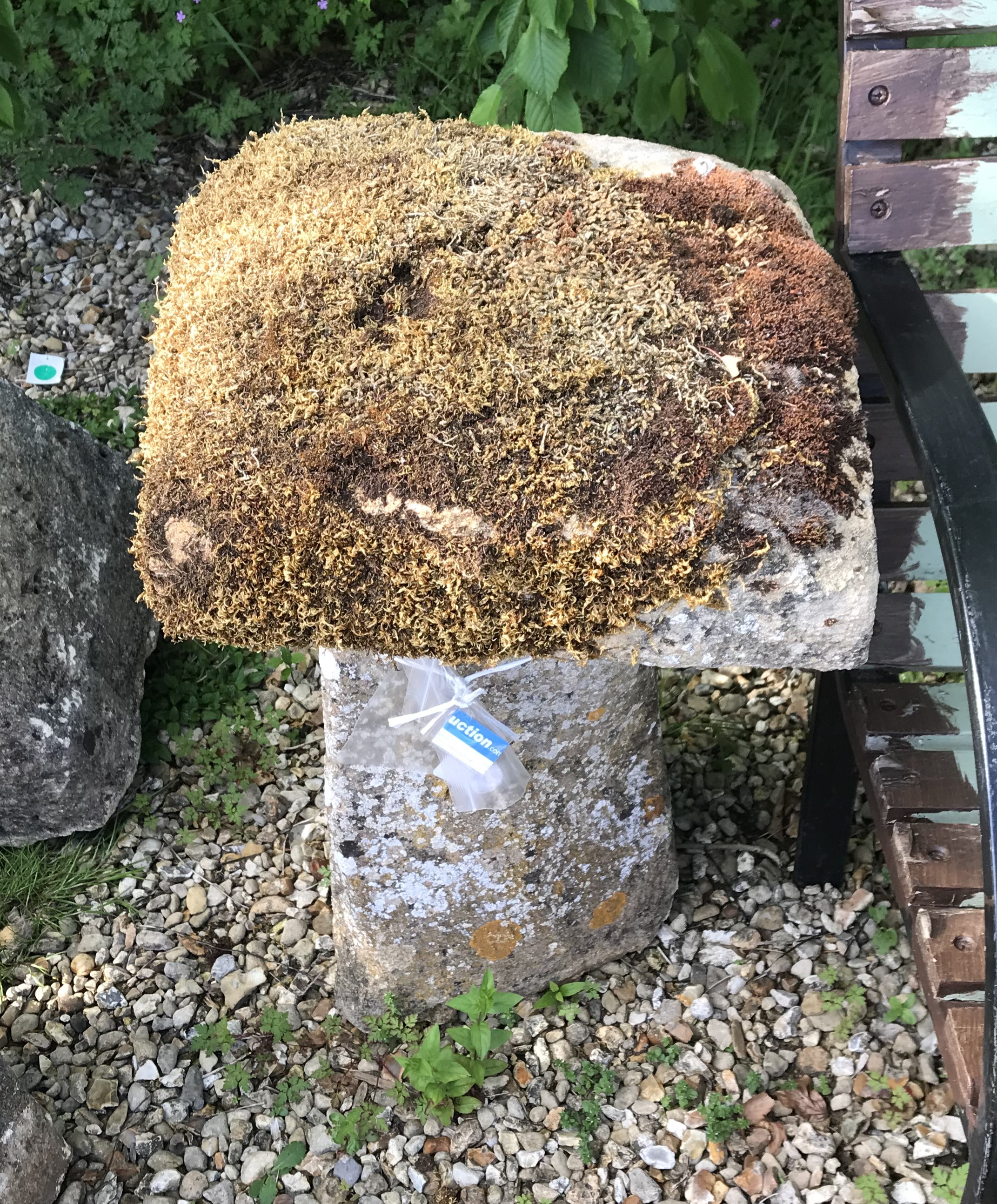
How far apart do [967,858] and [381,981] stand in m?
1.12

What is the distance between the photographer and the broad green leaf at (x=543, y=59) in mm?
1902

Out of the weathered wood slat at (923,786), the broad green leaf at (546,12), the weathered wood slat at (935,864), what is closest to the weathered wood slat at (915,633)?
the weathered wood slat at (923,786)

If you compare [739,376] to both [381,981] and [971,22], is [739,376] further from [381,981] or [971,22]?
[381,981]

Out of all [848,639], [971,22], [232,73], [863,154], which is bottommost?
[848,639]

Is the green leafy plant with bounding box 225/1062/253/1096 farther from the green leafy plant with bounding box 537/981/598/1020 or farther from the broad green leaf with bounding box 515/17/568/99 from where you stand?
the broad green leaf with bounding box 515/17/568/99

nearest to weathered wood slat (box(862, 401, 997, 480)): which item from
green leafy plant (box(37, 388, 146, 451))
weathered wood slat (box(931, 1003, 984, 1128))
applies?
weathered wood slat (box(931, 1003, 984, 1128))

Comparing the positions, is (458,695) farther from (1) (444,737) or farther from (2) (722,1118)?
(2) (722,1118)

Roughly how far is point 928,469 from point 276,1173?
167 cm

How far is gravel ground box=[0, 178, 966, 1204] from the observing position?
184cm

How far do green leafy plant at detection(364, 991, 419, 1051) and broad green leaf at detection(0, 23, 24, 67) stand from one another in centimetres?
208

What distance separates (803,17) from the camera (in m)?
3.57

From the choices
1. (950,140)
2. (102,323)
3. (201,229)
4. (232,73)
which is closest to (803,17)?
(950,140)

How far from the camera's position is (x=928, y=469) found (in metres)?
1.19

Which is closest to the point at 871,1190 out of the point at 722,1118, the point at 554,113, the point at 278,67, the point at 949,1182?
the point at 949,1182
